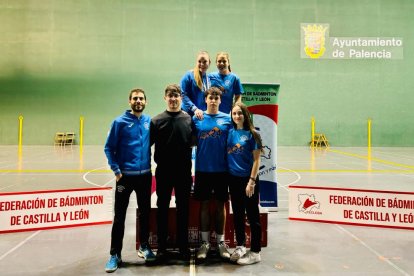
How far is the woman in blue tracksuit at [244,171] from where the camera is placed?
124 inches

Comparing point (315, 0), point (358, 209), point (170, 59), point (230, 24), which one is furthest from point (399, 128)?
point (358, 209)

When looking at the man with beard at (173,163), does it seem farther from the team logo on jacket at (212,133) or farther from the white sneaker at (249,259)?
the white sneaker at (249,259)

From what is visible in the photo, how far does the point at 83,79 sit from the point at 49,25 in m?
3.31

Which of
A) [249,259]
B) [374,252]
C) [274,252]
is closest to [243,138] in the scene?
[249,259]

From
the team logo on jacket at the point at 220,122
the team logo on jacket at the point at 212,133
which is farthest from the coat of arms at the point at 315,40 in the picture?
the team logo on jacket at the point at 212,133

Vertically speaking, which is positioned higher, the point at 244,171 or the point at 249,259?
the point at 244,171

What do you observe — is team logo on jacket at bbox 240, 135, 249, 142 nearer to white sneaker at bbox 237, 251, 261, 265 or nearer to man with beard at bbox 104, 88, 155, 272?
man with beard at bbox 104, 88, 155, 272

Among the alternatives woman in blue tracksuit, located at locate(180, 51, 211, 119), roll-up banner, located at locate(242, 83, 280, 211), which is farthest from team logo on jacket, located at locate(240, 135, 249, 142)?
roll-up banner, located at locate(242, 83, 280, 211)

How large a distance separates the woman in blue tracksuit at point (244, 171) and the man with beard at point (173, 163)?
43 cm

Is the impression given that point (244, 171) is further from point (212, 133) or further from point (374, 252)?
point (374, 252)

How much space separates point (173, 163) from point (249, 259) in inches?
46.3

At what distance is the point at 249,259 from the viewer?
10.3 ft

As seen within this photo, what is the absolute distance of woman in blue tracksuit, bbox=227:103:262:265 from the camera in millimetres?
3160

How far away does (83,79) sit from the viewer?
16.7 metres
